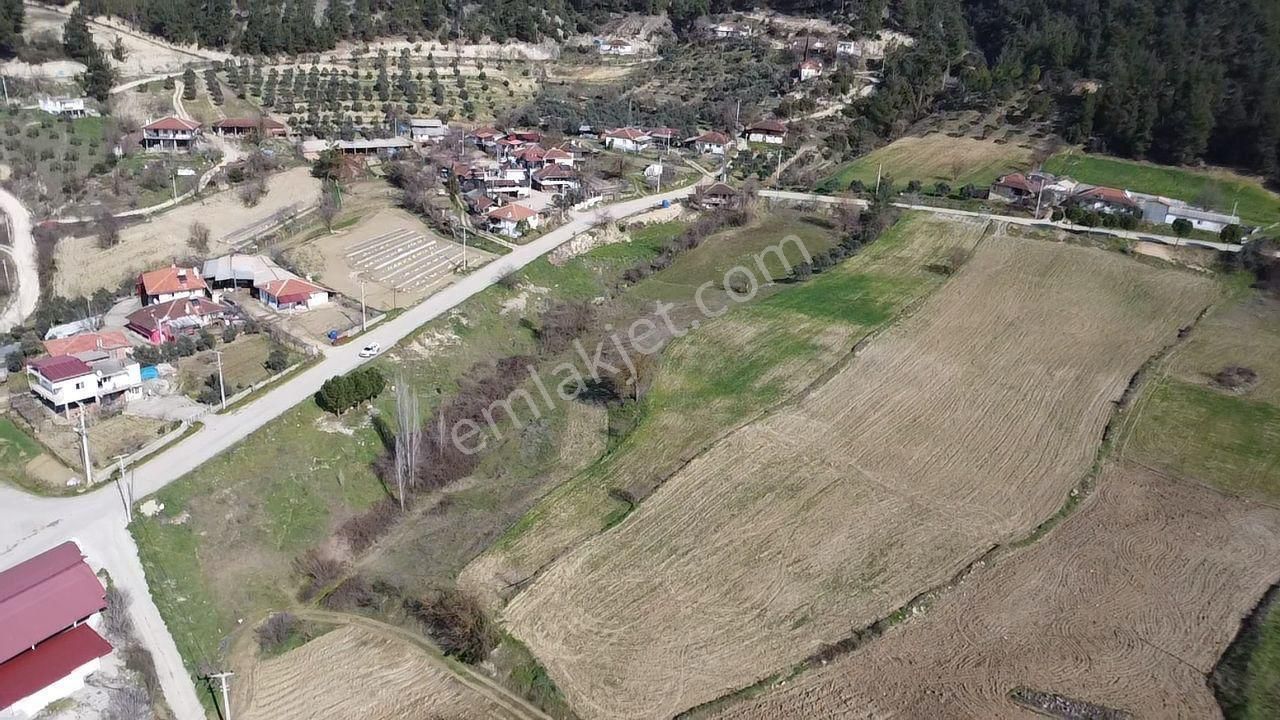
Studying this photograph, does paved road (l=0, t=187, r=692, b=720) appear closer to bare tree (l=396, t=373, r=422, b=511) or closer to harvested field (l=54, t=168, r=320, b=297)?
bare tree (l=396, t=373, r=422, b=511)

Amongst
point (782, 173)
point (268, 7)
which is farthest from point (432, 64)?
point (782, 173)

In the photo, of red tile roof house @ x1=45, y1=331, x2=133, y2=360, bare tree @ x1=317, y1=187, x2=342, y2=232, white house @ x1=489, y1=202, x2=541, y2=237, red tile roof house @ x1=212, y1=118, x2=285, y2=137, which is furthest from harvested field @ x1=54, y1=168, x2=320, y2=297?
white house @ x1=489, y1=202, x2=541, y2=237

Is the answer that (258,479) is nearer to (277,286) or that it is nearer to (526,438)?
(526,438)

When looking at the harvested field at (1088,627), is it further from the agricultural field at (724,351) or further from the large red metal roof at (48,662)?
the large red metal roof at (48,662)

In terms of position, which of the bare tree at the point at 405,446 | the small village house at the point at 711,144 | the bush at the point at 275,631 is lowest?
the bush at the point at 275,631

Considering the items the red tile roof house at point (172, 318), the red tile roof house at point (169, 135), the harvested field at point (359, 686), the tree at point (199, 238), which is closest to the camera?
the harvested field at point (359, 686)

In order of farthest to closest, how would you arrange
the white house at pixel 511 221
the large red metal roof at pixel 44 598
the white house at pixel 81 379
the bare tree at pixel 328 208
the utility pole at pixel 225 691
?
the white house at pixel 511 221
the bare tree at pixel 328 208
the white house at pixel 81 379
the large red metal roof at pixel 44 598
the utility pole at pixel 225 691

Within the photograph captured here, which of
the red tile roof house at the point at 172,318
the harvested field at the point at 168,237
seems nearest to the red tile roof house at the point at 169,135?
the harvested field at the point at 168,237
